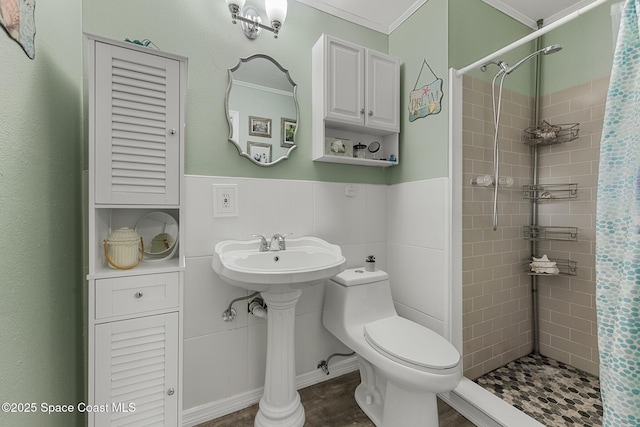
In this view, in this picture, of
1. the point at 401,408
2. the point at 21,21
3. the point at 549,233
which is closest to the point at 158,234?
the point at 21,21

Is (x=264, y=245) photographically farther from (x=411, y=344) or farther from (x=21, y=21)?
(x=21, y=21)

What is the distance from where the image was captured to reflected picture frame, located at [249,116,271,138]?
5.17 feet

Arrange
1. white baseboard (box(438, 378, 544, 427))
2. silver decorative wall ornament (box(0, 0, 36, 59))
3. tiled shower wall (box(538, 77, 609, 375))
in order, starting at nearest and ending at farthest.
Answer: silver decorative wall ornament (box(0, 0, 36, 59)), white baseboard (box(438, 378, 544, 427)), tiled shower wall (box(538, 77, 609, 375))

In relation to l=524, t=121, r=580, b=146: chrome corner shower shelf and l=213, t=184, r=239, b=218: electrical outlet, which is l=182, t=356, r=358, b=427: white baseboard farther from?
l=524, t=121, r=580, b=146: chrome corner shower shelf

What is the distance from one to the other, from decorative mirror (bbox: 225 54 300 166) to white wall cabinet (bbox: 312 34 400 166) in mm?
160

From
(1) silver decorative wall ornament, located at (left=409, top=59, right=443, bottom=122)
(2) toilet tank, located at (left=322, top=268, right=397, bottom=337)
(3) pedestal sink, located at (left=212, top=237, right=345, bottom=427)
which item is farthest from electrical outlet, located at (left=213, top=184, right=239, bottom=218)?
(1) silver decorative wall ornament, located at (left=409, top=59, right=443, bottom=122)

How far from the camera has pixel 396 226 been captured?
194cm

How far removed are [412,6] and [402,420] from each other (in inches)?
93.1

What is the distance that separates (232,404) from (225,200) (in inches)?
44.0

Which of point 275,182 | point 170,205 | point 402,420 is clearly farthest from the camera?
point 275,182

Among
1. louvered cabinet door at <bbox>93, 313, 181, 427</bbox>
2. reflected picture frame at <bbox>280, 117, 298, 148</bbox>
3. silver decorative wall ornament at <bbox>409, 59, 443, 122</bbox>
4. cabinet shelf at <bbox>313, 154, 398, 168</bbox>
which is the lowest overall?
louvered cabinet door at <bbox>93, 313, 181, 427</bbox>

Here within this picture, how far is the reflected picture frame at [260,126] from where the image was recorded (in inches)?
62.1

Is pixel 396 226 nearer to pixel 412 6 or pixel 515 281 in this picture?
pixel 515 281

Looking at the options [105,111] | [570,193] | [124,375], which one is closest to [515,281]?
[570,193]
